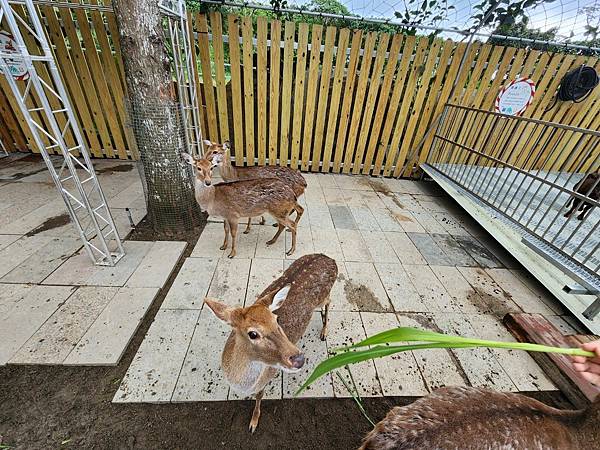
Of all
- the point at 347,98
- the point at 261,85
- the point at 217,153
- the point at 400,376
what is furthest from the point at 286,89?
the point at 400,376

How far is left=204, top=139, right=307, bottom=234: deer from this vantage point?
4551 mm

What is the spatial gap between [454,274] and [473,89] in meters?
5.10

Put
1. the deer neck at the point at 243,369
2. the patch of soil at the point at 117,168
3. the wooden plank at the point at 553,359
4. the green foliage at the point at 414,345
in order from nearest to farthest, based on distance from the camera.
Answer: the green foliage at the point at 414,345, the deer neck at the point at 243,369, the wooden plank at the point at 553,359, the patch of soil at the point at 117,168

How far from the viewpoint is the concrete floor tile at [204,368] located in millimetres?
2234

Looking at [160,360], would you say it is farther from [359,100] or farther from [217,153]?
[359,100]

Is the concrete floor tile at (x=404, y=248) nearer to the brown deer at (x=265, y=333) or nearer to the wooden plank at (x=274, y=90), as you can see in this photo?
the brown deer at (x=265, y=333)

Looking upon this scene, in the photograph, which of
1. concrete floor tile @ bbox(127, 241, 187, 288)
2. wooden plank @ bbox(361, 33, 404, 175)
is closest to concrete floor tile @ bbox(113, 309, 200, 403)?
concrete floor tile @ bbox(127, 241, 187, 288)

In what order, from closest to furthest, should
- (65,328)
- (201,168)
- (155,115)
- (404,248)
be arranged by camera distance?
(65,328) → (155,115) → (201,168) → (404,248)

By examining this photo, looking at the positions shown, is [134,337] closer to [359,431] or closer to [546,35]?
[359,431]

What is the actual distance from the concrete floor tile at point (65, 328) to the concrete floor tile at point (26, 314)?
7 centimetres

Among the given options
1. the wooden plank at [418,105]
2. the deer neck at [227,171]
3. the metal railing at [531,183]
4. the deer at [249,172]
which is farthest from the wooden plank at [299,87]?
the metal railing at [531,183]

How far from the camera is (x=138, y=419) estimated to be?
208 cm

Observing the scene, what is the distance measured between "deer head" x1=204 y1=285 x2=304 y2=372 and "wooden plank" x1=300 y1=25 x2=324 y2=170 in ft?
18.3

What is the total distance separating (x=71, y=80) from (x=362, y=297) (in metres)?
7.97
